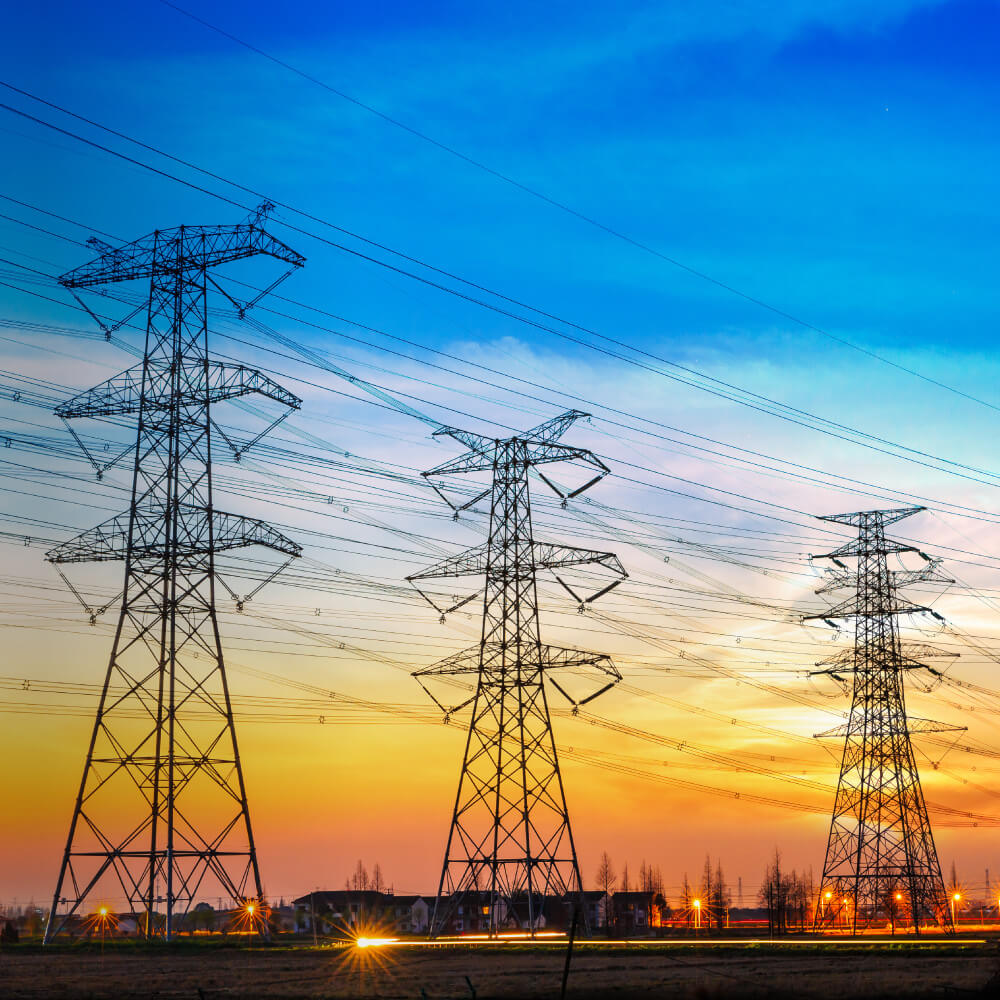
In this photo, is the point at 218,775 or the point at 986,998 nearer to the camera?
the point at 986,998

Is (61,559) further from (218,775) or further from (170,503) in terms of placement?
(218,775)

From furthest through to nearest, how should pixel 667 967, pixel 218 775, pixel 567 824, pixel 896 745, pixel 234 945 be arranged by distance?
pixel 896 745 → pixel 567 824 → pixel 234 945 → pixel 218 775 → pixel 667 967

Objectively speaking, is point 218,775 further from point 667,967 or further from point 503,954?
point 667,967

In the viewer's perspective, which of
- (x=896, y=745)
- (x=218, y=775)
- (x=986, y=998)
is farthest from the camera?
(x=896, y=745)

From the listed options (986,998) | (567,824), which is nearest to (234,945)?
(567,824)

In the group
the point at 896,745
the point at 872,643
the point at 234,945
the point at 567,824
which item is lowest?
the point at 234,945

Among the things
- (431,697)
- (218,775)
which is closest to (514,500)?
(431,697)

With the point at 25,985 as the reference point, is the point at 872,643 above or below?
above
